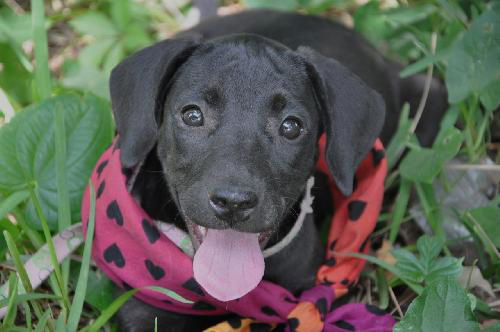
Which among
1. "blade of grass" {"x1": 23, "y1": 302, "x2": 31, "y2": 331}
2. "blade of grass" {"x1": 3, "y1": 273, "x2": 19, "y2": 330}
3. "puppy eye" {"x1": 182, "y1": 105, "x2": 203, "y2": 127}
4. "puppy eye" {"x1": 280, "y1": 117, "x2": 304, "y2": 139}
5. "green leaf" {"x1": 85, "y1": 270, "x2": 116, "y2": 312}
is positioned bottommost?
"green leaf" {"x1": 85, "y1": 270, "x2": 116, "y2": 312}

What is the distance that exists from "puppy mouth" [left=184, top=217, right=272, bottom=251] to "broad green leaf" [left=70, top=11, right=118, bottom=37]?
212cm

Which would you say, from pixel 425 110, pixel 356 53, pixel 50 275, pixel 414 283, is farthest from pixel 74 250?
pixel 425 110

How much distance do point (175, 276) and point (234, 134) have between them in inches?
26.6

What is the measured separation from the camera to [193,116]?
2.82 m

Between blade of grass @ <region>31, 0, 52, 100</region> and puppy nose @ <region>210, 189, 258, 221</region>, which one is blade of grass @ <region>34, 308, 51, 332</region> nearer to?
puppy nose @ <region>210, 189, 258, 221</region>

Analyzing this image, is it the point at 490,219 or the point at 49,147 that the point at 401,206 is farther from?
the point at 49,147

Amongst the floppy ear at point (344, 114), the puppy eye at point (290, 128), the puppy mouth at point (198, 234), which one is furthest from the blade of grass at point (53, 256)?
the floppy ear at point (344, 114)

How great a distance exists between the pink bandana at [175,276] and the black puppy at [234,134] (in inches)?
3.9

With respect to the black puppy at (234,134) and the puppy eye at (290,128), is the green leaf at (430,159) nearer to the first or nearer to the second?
the black puppy at (234,134)

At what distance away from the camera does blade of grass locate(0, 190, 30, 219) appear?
310 cm

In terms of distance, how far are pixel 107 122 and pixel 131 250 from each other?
784 mm

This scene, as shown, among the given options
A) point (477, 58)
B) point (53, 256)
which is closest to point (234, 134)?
point (53, 256)

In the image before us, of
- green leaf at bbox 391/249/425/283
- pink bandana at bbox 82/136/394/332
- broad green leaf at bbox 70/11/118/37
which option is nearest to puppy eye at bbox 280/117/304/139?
pink bandana at bbox 82/136/394/332

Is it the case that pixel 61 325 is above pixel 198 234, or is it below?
below
